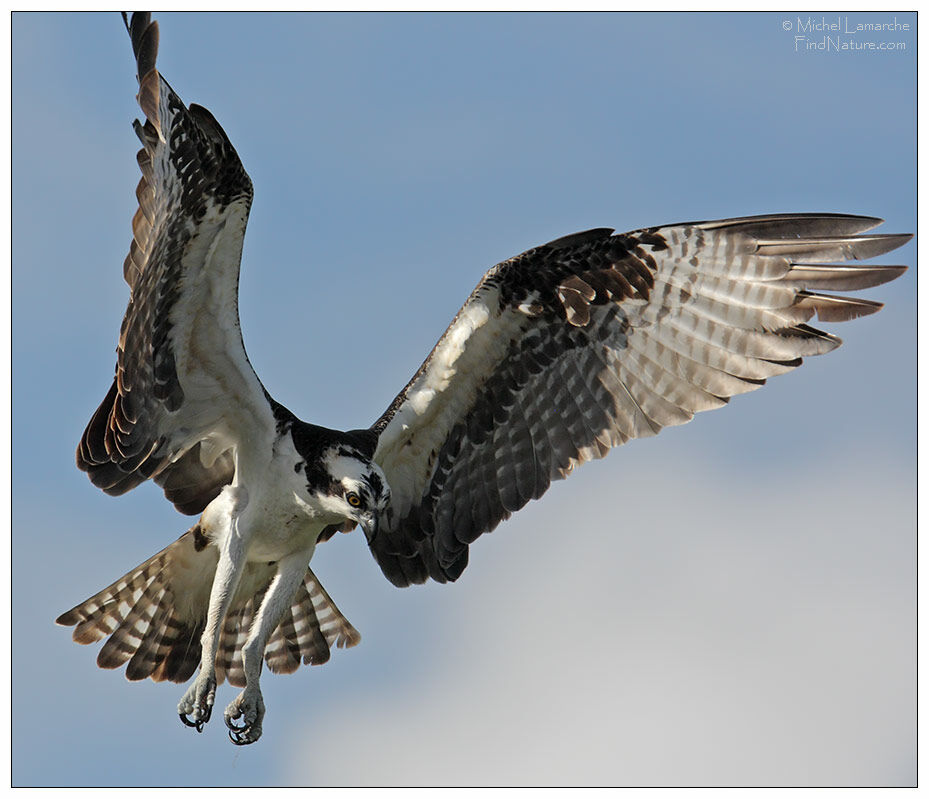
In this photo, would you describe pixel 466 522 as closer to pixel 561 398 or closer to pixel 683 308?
pixel 561 398

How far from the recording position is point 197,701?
891 cm

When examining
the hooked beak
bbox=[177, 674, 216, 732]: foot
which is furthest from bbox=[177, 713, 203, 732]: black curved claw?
the hooked beak

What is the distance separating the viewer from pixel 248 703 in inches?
353

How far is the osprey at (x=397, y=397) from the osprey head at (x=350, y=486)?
0.04 feet

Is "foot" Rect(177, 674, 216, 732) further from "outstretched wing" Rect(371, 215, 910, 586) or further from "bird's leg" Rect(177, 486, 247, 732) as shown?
"outstretched wing" Rect(371, 215, 910, 586)

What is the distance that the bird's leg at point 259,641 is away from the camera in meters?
8.98

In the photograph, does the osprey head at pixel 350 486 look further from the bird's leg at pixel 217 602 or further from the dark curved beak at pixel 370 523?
the bird's leg at pixel 217 602

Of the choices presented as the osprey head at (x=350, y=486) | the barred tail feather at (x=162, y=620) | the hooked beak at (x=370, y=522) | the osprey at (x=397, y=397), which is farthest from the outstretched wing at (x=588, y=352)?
the barred tail feather at (x=162, y=620)

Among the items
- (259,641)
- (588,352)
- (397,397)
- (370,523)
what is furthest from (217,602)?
(588,352)

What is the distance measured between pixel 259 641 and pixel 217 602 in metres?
0.36

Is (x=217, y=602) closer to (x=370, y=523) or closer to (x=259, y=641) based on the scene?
(x=259, y=641)

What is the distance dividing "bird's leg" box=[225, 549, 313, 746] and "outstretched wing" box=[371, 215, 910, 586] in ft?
2.78

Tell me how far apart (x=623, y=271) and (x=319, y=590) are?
318 centimetres

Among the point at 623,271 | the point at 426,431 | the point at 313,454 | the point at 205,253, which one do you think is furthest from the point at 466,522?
the point at 205,253
